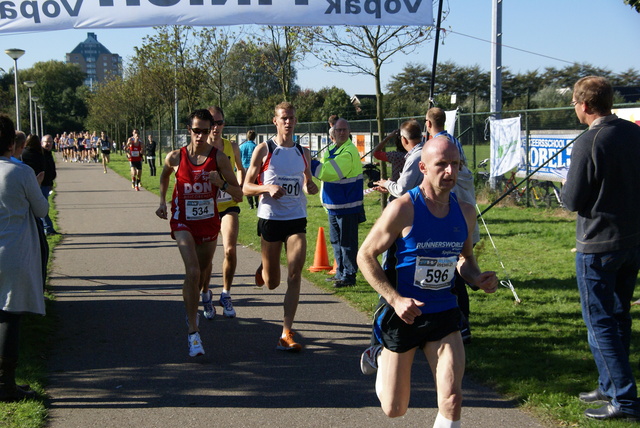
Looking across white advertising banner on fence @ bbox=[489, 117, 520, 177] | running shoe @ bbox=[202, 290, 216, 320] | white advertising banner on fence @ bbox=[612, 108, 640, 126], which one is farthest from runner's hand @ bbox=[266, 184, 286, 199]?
white advertising banner on fence @ bbox=[612, 108, 640, 126]

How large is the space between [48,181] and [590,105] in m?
11.3

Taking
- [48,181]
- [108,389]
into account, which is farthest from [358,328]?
[48,181]

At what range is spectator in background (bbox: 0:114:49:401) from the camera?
198 inches

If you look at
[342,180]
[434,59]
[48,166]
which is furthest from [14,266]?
[48,166]

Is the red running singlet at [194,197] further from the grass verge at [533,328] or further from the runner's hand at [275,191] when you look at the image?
the grass verge at [533,328]

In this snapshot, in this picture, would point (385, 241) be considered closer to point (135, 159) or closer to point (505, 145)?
point (505, 145)

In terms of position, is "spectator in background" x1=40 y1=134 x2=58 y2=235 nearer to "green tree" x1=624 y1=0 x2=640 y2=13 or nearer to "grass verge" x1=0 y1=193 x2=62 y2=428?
"grass verge" x1=0 y1=193 x2=62 y2=428

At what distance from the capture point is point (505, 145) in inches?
520

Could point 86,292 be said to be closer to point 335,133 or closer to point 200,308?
point 200,308

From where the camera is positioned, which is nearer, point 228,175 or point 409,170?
point 409,170

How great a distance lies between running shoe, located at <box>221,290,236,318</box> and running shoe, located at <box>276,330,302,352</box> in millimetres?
1253

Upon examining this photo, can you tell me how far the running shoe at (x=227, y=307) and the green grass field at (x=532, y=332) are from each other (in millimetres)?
1401

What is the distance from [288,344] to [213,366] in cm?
72

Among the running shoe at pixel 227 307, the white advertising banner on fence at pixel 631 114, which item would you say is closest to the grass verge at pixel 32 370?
the running shoe at pixel 227 307
